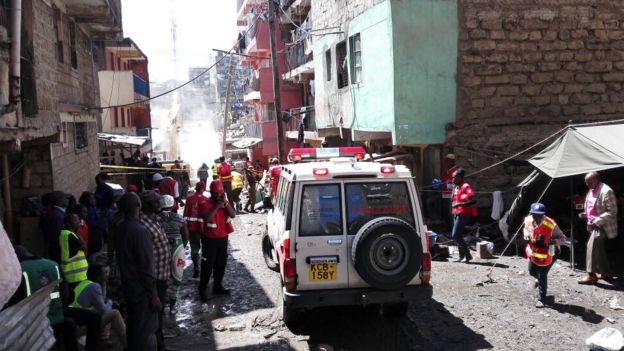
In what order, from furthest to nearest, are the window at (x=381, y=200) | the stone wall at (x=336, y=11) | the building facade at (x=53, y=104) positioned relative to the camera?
1. the stone wall at (x=336, y=11)
2. the building facade at (x=53, y=104)
3. the window at (x=381, y=200)

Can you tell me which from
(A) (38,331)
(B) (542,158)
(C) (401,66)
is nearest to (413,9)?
(C) (401,66)

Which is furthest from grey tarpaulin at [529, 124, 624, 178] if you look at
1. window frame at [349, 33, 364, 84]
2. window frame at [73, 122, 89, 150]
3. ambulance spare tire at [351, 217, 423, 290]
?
window frame at [73, 122, 89, 150]

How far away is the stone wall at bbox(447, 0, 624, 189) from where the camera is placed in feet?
39.7

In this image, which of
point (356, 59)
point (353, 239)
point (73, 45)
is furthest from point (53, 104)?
point (356, 59)

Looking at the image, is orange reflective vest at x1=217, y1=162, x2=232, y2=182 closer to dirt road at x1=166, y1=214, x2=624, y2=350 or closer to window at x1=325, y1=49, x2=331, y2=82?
window at x1=325, y1=49, x2=331, y2=82

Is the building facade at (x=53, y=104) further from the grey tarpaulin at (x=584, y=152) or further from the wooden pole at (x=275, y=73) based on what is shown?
the grey tarpaulin at (x=584, y=152)

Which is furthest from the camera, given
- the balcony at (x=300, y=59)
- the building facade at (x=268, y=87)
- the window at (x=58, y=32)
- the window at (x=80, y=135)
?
the building facade at (x=268, y=87)

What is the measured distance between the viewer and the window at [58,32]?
1042cm

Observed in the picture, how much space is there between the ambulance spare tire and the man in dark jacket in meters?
2.20

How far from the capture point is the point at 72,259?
588 centimetres

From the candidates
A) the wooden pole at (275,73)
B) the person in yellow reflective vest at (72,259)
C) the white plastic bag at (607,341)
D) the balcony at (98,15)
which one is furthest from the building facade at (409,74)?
the person in yellow reflective vest at (72,259)

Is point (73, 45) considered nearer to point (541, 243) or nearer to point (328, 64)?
point (328, 64)

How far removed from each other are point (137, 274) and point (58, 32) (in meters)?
7.34

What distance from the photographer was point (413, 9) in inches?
477
